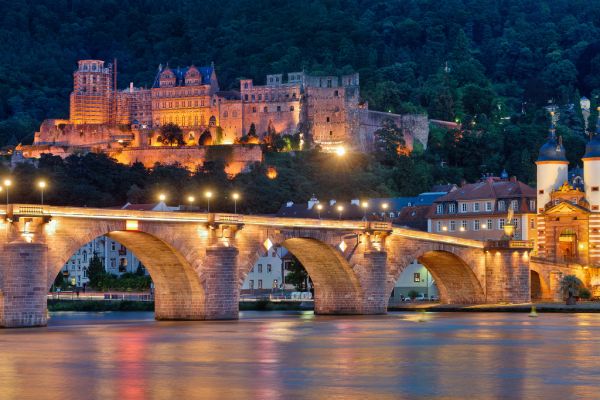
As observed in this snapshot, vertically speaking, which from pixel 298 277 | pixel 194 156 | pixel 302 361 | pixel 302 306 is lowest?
pixel 302 361

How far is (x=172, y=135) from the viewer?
566ft

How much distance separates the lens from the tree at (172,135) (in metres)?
173

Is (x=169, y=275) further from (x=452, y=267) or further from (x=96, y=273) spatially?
(x=96, y=273)

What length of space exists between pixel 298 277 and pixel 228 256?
1394 inches

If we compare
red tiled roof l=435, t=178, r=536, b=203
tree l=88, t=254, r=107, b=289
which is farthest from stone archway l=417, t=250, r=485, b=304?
tree l=88, t=254, r=107, b=289

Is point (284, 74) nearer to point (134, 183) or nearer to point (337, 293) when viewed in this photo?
point (134, 183)

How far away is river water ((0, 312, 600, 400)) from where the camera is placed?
36.9 meters

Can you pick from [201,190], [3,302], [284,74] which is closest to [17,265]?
[3,302]

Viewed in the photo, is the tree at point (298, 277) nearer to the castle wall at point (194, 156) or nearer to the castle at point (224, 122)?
the castle wall at point (194, 156)

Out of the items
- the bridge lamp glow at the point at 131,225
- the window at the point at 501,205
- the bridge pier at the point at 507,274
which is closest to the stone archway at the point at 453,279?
the bridge pier at the point at 507,274

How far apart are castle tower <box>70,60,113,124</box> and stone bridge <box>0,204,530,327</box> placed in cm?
10673

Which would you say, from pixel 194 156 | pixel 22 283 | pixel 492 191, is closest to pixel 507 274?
pixel 492 191

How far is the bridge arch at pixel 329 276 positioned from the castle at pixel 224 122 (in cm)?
8521

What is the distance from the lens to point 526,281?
86.8 metres
